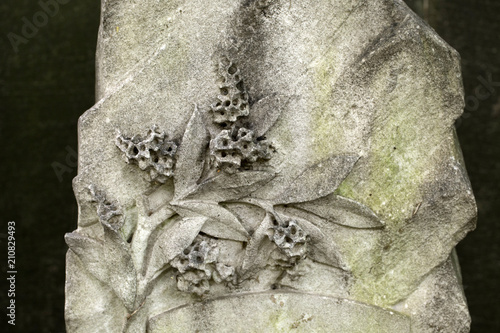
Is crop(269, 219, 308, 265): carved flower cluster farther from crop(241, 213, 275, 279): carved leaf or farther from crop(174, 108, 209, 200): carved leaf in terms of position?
crop(174, 108, 209, 200): carved leaf

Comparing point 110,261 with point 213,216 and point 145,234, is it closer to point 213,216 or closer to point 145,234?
point 145,234

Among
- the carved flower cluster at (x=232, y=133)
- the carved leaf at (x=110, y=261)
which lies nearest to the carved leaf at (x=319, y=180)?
the carved flower cluster at (x=232, y=133)

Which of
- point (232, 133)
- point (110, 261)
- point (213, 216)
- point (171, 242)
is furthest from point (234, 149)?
point (110, 261)

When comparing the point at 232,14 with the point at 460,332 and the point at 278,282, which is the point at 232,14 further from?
the point at 460,332

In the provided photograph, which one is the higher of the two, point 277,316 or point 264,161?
point 264,161

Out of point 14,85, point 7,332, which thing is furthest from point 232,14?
point 7,332
